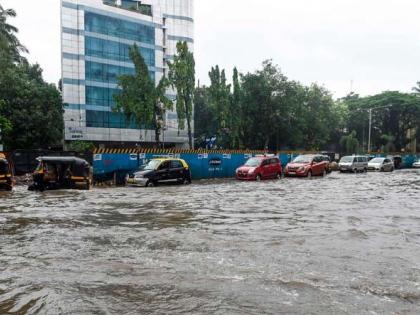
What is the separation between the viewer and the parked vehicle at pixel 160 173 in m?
21.0

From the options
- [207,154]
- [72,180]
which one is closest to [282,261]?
[72,180]

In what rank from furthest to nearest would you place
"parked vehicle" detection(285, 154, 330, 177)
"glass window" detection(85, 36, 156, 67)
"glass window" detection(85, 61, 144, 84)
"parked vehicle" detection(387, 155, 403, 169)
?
"glass window" detection(85, 61, 144, 84)
"glass window" detection(85, 36, 156, 67)
"parked vehicle" detection(387, 155, 403, 169)
"parked vehicle" detection(285, 154, 330, 177)

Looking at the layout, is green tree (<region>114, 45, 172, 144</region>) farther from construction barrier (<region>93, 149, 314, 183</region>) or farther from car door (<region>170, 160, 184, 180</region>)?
car door (<region>170, 160, 184, 180</region>)

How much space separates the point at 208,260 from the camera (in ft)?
22.6

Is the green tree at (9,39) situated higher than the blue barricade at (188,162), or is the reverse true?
the green tree at (9,39)

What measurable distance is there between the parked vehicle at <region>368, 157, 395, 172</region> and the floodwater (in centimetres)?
2751

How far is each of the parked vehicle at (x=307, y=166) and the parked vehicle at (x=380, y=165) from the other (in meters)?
9.39

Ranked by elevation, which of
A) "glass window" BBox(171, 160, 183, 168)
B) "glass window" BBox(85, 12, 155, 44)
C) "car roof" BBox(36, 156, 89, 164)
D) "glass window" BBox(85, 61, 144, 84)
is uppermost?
"glass window" BBox(85, 12, 155, 44)

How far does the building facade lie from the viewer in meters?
50.3

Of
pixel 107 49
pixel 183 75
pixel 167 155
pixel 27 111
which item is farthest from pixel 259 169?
pixel 107 49

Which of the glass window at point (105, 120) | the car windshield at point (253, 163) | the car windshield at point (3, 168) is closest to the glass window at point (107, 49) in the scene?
the glass window at point (105, 120)

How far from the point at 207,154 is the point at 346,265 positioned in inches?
854

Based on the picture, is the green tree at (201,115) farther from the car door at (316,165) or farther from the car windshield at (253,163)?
the car windshield at (253,163)

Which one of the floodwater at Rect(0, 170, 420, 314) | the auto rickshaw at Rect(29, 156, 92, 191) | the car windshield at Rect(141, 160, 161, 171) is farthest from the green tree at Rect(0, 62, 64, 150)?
the floodwater at Rect(0, 170, 420, 314)
